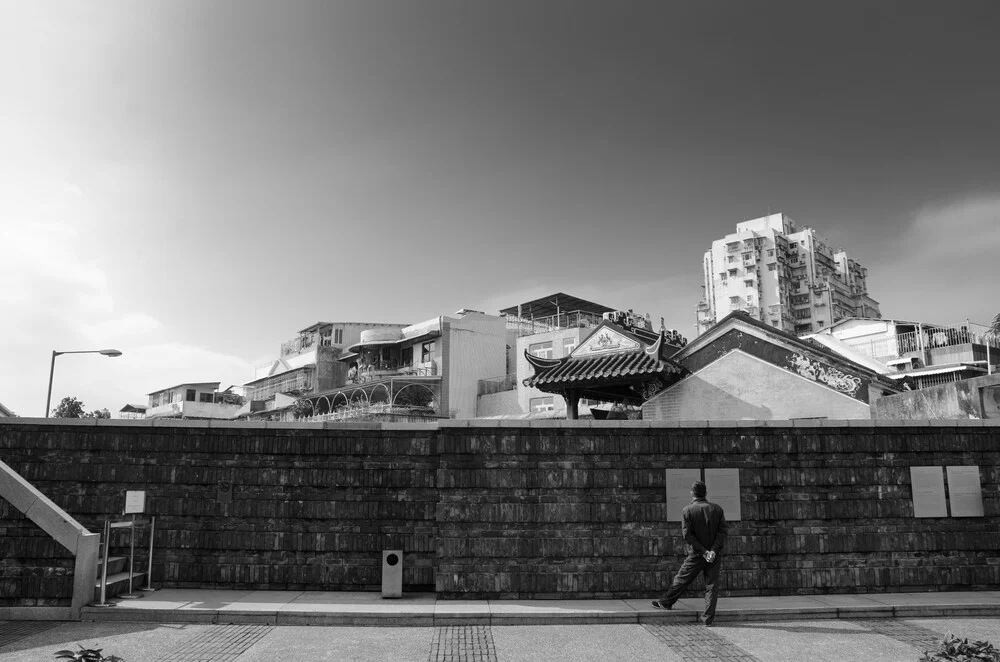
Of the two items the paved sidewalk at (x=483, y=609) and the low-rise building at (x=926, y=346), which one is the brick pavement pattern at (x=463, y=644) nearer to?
the paved sidewalk at (x=483, y=609)

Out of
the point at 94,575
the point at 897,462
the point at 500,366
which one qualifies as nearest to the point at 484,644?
the point at 94,575

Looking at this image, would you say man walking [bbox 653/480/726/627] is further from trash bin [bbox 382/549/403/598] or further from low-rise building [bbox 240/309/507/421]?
low-rise building [bbox 240/309/507/421]

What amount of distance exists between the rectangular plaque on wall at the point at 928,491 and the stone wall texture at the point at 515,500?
131 millimetres

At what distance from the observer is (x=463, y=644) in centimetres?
838

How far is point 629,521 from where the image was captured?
10828 mm

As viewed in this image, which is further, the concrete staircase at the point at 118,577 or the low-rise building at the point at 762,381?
the low-rise building at the point at 762,381

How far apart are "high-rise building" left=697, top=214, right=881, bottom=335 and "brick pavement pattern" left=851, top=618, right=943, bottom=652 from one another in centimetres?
8330

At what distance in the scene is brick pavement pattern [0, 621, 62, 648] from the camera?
28.0ft

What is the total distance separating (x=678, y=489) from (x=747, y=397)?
610 centimetres

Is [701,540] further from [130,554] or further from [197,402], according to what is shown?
[197,402]

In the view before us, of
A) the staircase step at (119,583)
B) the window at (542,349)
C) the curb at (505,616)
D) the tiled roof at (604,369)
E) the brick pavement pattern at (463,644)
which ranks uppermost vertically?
the window at (542,349)

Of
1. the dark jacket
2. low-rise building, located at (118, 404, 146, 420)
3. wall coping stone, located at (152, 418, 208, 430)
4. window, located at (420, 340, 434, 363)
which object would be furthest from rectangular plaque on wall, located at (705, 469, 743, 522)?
low-rise building, located at (118, 404, 146, 420)

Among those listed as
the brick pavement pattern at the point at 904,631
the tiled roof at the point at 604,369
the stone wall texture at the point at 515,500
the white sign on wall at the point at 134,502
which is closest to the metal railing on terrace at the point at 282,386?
the tiled roof at the point at 604,369

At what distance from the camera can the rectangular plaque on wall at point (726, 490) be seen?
10.9 meters
